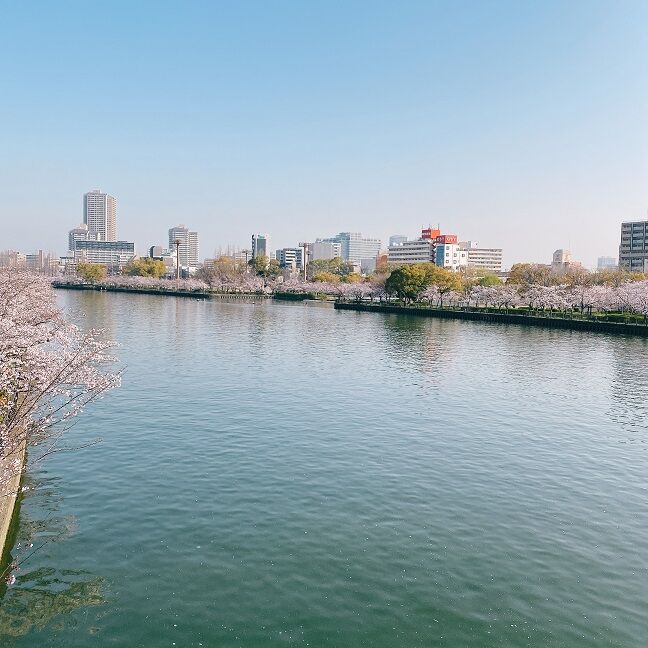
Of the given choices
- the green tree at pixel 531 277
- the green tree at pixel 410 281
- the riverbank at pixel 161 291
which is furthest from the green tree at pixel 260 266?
the green tree at pixel 531 277

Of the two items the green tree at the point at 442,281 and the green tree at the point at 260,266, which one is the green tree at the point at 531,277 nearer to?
the green tree at the point at 442,281

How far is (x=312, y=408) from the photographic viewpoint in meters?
28.7

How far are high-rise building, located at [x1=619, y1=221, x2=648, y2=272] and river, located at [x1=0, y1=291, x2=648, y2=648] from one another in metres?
178

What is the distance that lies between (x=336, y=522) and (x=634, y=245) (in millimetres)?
204940

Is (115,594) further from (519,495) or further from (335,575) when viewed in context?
(519,495)

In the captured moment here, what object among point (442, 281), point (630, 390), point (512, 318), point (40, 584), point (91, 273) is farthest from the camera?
point (91, 273)

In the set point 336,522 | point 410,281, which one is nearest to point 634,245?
point 410,281

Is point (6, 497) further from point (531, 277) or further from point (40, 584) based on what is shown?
point (531, 277)

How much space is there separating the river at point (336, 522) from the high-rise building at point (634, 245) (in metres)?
178

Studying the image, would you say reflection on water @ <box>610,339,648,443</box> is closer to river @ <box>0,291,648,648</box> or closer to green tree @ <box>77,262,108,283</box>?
river @ <box>0,291,648,648</box>

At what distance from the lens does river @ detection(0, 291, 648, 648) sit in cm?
1120

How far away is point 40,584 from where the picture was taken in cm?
1222

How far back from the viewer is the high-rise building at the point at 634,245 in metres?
188

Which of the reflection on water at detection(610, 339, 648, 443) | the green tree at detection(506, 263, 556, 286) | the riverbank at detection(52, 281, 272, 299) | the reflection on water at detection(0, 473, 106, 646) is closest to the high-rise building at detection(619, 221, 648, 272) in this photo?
the green tree at detection(506, 263, 556, 286)
